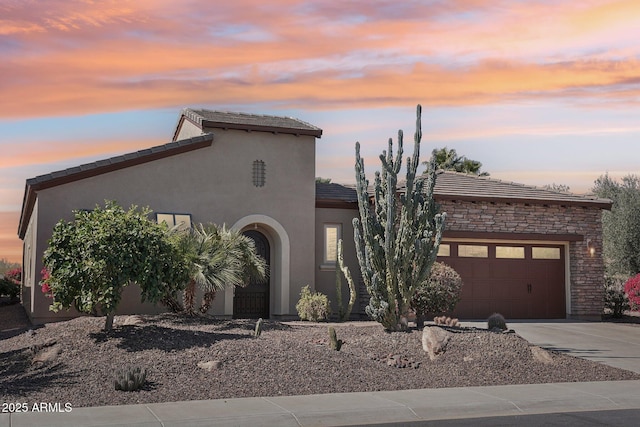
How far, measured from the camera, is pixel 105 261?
44.6 feet

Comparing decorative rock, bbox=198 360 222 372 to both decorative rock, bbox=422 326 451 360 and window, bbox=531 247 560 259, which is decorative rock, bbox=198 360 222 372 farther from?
window, bbox=531 247 560 259

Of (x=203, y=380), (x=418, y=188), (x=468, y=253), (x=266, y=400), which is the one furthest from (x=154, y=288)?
(x=468, y=253)

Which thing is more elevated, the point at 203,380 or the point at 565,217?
the point at 565,217

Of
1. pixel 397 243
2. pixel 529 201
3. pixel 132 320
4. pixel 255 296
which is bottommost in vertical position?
pixel 132 320

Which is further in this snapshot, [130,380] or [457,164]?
[457,164]

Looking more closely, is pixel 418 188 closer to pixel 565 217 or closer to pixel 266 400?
pixel 266 400

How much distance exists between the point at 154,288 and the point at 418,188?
6.00 meters

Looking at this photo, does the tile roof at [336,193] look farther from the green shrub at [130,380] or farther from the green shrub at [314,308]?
the green shrub at [130,380]

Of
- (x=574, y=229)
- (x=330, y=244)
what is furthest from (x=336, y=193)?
(x=574, y=229)

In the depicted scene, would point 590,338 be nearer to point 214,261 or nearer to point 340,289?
point 340,289

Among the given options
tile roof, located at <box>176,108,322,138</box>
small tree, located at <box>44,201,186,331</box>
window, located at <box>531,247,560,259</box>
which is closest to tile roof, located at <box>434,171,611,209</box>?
window, located at <box>531,247,560,259</box>

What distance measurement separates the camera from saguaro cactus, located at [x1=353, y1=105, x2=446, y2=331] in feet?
50.2

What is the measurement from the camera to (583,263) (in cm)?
2478

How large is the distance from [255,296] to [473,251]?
7.32 m
